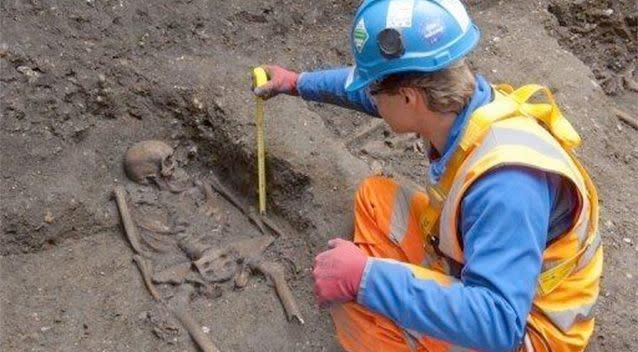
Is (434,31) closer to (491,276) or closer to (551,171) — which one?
(551,171)

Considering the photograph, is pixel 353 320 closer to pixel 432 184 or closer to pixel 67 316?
pixel 432 184

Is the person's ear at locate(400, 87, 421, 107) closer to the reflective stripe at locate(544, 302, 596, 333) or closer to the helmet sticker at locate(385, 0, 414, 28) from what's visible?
the helmet sticker at locate(385, 0, 414, 28)

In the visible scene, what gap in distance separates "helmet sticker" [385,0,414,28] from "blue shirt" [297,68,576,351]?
35 cm

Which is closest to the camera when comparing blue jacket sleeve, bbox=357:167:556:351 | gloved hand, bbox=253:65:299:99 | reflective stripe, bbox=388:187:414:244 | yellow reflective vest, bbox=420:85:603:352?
blue jacket sleeve, bbox=357:167:556:351

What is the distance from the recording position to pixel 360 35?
2602mm

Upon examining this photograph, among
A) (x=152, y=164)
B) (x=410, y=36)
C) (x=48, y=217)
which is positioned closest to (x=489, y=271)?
(x=410, y=36)

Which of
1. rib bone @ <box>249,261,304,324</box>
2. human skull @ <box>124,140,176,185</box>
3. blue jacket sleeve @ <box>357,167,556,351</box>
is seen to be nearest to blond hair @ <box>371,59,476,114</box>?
blue jacket sleeve @ <box>357,167,556,351</box>

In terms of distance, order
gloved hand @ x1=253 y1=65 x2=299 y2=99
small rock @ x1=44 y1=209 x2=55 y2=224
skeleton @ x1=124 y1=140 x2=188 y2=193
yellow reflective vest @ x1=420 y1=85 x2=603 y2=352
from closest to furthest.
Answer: yellow reflective vest @ x1=420 y1=85 x2=603 y2=352
gloved hand @ x1=253 y1=65 x2=299 y2=99
small rock @ x1=44 y1=209 x2=55 y2=224
skeleton @ x1=124 y1=140 x2=188 y2=193

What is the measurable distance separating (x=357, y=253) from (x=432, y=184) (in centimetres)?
42

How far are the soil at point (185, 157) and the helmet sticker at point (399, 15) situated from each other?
1.47 meters

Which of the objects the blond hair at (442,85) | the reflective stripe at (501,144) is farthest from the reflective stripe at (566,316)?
the blond hair at (442,85)

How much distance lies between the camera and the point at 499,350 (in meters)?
2.50

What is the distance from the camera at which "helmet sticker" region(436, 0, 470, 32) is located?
2576 mm

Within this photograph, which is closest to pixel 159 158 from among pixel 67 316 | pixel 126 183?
pixel 126 183
